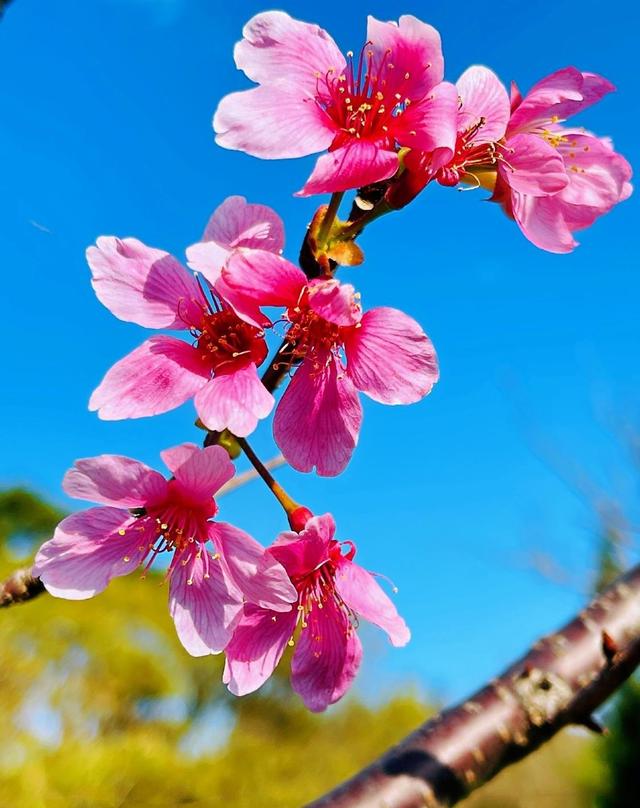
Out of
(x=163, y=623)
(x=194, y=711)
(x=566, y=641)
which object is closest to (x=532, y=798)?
(x=194, y=711)

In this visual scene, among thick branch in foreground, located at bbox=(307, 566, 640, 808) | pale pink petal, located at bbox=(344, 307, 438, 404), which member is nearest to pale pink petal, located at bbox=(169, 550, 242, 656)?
pale pink petal, located at bbox=(344, 307, 438, 404)

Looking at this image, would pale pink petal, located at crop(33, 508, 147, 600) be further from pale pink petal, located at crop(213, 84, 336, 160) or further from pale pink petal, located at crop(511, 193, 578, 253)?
pale pink petal, located at crop(511, 193, 578, 253)

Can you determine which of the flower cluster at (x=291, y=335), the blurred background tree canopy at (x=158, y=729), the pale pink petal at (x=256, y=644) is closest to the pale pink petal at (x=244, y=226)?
the flower cluster at (x=291, y=335)

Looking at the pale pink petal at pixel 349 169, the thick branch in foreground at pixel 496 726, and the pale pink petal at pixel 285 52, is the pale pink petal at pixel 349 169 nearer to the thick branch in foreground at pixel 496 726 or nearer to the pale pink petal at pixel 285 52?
the pale pink petal at pixel 285 52

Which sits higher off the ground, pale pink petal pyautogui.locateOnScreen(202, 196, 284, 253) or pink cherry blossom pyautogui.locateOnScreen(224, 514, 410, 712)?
pale pink petal pyautogui.locateOnScreen(202, 196, 284, 253)

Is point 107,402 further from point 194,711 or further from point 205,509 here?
point 194,711
